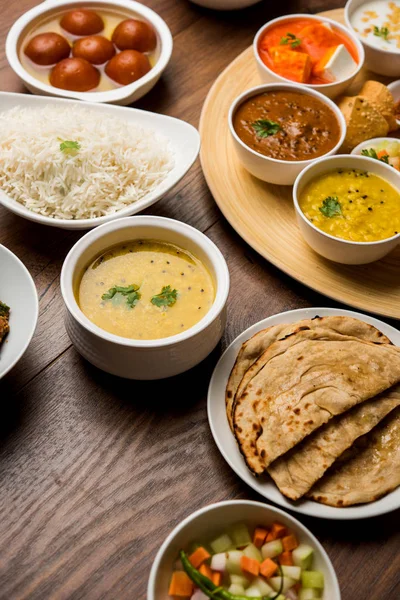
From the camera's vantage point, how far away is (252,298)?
8.39 feet

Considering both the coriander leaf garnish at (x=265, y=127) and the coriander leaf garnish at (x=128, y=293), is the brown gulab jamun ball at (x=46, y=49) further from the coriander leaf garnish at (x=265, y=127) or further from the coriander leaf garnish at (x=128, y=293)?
the coriander leaf garnish at (x=128, y=293)

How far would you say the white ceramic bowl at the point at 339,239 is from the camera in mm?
2441

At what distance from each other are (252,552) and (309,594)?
0.18 metres

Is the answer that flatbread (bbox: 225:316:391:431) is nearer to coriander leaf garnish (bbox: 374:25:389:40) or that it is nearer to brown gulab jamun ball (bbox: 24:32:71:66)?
brown gulab jamun ball (bbox: 24:32:71:66)

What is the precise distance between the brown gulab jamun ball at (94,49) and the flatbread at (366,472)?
6.68ft

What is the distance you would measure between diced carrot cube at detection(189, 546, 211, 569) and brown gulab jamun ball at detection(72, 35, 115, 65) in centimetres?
219

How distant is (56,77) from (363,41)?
1428mm

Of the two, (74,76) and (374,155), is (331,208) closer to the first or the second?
(374,155)

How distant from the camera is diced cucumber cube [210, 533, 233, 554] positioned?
190 centimetres

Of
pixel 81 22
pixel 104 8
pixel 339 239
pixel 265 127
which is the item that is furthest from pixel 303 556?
pixel 104 8

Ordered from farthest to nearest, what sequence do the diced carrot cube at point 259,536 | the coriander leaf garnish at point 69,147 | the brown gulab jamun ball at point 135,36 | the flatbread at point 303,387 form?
the brown gulab jamun ball at point 135,36 < the coriander leaf garnish at point 69,147 < the flatbread at point 303,387 < the diced carrot cube at point 259,536

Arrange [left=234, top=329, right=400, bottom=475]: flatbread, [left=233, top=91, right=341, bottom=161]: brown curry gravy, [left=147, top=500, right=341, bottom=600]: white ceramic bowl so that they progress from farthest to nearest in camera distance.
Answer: [left=233, top=91, right=341, bottom=161]: brown curry gravy < [left=234, top=329, right=400, bottom=475]: flatbread < [left=147, top=500, right=341, bottom=600]: white ceramic bowl

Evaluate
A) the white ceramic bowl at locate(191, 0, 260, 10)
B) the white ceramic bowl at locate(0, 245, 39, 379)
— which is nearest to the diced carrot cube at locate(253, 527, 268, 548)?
the white ceramic bowl at locate(0, 245, 39, 379)

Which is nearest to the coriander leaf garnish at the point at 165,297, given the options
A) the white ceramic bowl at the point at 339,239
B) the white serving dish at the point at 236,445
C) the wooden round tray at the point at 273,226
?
the white serving dish at the point at 236,445
